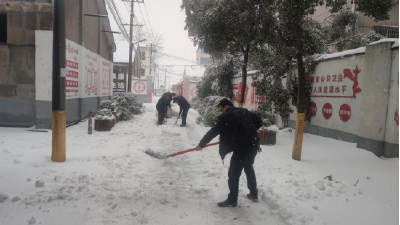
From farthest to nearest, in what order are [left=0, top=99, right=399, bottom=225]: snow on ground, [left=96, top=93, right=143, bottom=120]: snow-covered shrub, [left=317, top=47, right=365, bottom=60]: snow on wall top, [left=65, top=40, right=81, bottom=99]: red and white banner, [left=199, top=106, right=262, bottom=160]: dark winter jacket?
[left=96, top=93, right=143, bottom=120]: snow-covered shrub
[left=65, top=40, right=81, bottom=99]: red and white banner
[left=317, top=47, right=365, bottom=60]: snow on wall top
[left=199, top=106, right=262, bottom=160]: dark winter jacket
[left=0, top=99, right=399, bottom=225]: snow on ground

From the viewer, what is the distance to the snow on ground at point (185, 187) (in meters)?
3.59

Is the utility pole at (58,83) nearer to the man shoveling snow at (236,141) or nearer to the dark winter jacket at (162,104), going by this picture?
the man shoveling snow at (236,141)

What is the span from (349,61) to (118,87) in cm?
2302

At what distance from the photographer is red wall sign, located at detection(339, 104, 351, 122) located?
23.6ft

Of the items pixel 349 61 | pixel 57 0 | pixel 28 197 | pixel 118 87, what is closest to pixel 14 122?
pixel 57 0

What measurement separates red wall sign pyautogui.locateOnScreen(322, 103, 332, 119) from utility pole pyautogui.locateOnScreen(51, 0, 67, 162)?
6831mm

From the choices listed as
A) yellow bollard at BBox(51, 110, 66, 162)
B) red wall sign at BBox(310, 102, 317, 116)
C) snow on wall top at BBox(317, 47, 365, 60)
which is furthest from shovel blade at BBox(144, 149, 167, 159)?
snow on wall top at BBox(317, 47, 365, 60)

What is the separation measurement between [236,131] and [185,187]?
1478 mm

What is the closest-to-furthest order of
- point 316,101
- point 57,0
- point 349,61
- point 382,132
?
point 57,0
point 382,132
point 349,61
point 316,101

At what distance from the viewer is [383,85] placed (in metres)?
5.75

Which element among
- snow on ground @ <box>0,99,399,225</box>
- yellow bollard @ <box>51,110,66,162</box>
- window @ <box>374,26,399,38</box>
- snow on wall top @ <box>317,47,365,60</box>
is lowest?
snow on ground @ <box>0,99,399,225</box>

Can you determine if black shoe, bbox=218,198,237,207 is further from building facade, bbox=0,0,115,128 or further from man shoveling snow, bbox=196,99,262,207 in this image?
building facade, bbox=0,0,115,128

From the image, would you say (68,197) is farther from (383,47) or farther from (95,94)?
(95,94)

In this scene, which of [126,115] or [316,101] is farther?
[126,115]
